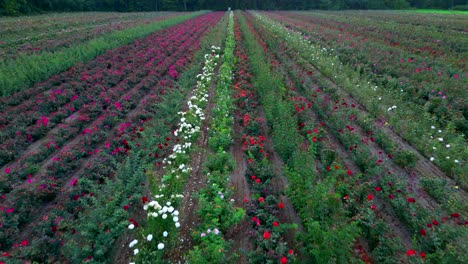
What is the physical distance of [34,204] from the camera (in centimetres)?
499

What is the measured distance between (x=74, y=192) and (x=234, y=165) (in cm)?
327

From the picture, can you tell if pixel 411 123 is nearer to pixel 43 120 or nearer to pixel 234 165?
pixel 234 165

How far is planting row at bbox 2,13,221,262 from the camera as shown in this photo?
13.3 ft

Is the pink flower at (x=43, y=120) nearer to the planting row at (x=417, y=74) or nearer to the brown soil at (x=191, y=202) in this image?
the brown soil at (x=191, y=202)

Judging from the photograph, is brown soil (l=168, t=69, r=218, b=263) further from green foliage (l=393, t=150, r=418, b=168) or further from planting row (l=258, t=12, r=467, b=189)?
planting row (l=258, t=12, r=467, b=189)

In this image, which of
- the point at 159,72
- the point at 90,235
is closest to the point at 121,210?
the point at 90,235

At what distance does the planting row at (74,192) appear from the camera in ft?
13.3

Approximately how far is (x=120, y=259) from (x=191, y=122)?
421 cm

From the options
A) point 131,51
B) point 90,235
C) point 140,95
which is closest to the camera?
point 90,235

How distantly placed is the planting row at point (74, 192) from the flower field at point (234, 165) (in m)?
0.03

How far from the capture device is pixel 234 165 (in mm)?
5984

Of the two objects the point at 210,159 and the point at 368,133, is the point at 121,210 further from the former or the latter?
the point at 368,133

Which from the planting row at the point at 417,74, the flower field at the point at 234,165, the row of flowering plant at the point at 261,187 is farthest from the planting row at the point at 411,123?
the row of flowering plant at the point at 261,187

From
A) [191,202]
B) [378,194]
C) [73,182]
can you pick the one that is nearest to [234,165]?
[191,202]
